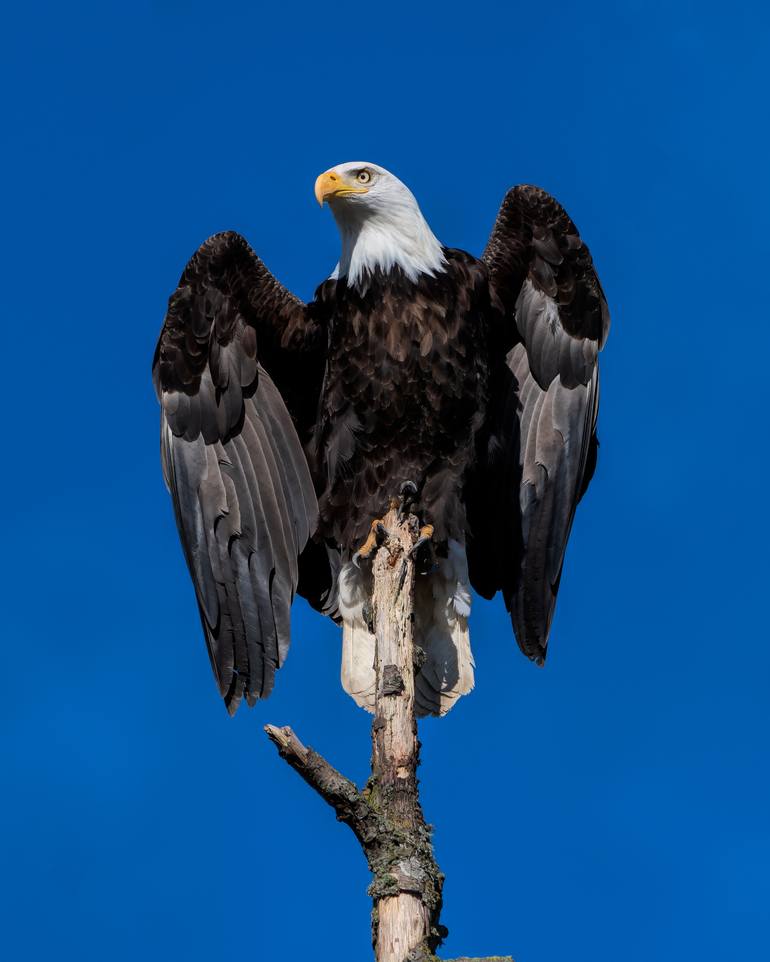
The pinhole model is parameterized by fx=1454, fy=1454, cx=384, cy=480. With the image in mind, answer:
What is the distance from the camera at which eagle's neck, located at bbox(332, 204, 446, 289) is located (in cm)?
709

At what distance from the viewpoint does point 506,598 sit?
24.1ft

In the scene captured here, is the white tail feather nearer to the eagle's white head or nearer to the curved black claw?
the curved black claw

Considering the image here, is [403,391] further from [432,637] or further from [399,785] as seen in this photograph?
[399,785]

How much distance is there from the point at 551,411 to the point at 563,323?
1.46 feet

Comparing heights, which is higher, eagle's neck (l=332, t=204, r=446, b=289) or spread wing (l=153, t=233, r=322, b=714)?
eagle's neck (l=332, t=204, r=446, b=289)

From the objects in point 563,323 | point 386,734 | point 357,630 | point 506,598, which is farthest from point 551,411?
point 386,734

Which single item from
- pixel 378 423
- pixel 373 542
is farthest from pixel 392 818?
pixel 378 423

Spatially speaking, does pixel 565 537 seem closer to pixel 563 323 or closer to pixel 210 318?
pixel 563 323

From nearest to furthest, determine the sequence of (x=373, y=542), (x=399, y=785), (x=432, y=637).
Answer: (x=399, y=785) → (x=373, y=542) → (x=432, y=637)

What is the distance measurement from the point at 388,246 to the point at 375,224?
18 centimetres

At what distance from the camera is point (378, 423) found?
6988 mm

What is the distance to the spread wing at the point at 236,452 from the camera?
22.7ft

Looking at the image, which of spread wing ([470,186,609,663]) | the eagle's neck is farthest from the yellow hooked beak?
spread wing ([470,186,609,663])

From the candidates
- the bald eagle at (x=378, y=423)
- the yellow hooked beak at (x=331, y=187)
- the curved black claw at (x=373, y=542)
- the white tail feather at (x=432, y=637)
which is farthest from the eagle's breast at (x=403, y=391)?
the yellow hooked beak at (x=331, y=187)
